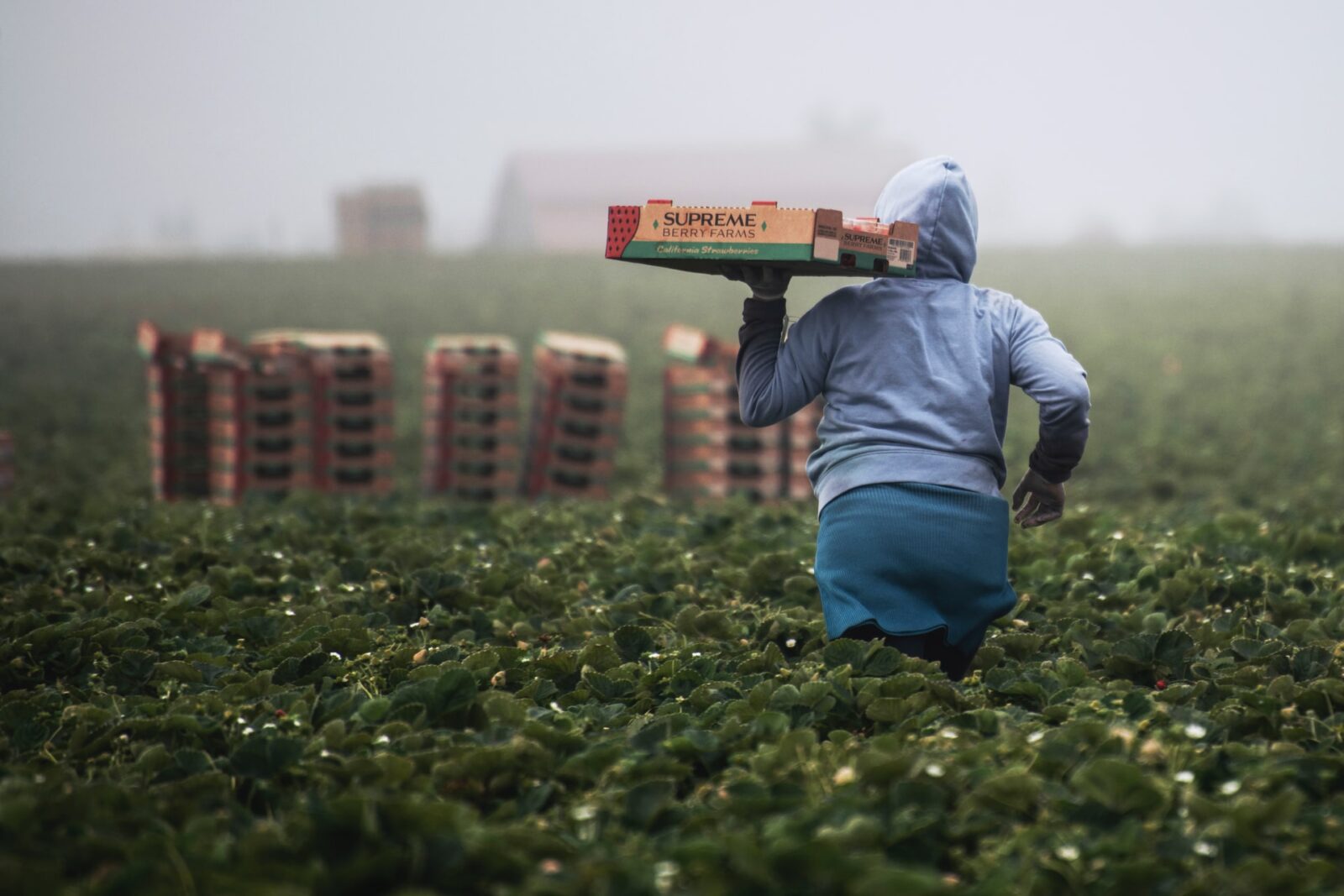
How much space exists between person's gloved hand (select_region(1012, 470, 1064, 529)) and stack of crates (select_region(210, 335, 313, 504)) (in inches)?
268

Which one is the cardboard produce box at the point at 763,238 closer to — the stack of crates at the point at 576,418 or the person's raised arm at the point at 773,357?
the person's raised arm at the point at 773,357

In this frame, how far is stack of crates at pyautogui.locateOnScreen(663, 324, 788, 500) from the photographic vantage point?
994 cm

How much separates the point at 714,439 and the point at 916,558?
637cm

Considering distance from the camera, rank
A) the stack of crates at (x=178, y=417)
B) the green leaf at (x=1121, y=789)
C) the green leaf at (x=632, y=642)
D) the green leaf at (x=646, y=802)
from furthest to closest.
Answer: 1. the stack of crates at (x=178, y=417)
2. the green leaf at (x=632, y=642)
3. the green leaf at (x=646, y=802)
4. the green leaf at (x=1121, y=789)

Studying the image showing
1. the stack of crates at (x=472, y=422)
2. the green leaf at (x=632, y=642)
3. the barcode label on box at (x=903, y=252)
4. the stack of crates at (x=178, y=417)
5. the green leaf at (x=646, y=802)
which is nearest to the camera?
the green leaf at (x=646, y=802)

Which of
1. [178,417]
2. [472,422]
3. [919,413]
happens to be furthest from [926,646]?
[178,417]

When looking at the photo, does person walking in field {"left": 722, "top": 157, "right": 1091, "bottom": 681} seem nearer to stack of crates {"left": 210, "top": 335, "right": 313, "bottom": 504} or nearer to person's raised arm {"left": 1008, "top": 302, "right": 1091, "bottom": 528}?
person's raised arm {"left": 1008, "top": 302, "right": 1091, "bottom": 528}

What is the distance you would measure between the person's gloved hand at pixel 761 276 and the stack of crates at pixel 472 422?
6403 mm

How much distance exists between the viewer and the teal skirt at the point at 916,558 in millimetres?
3572

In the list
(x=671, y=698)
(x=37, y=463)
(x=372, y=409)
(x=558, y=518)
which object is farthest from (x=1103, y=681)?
(x=37, y=463)

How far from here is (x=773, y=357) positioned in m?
3.71

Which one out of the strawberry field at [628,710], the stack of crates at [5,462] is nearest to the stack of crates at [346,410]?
the strawberry field at [628,710]

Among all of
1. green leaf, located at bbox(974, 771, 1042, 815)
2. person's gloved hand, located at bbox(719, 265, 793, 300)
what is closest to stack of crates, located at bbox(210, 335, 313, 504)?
person's gloved hand, located at bbox(719, 265, 793, 300)

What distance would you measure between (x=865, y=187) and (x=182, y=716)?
143 feet
